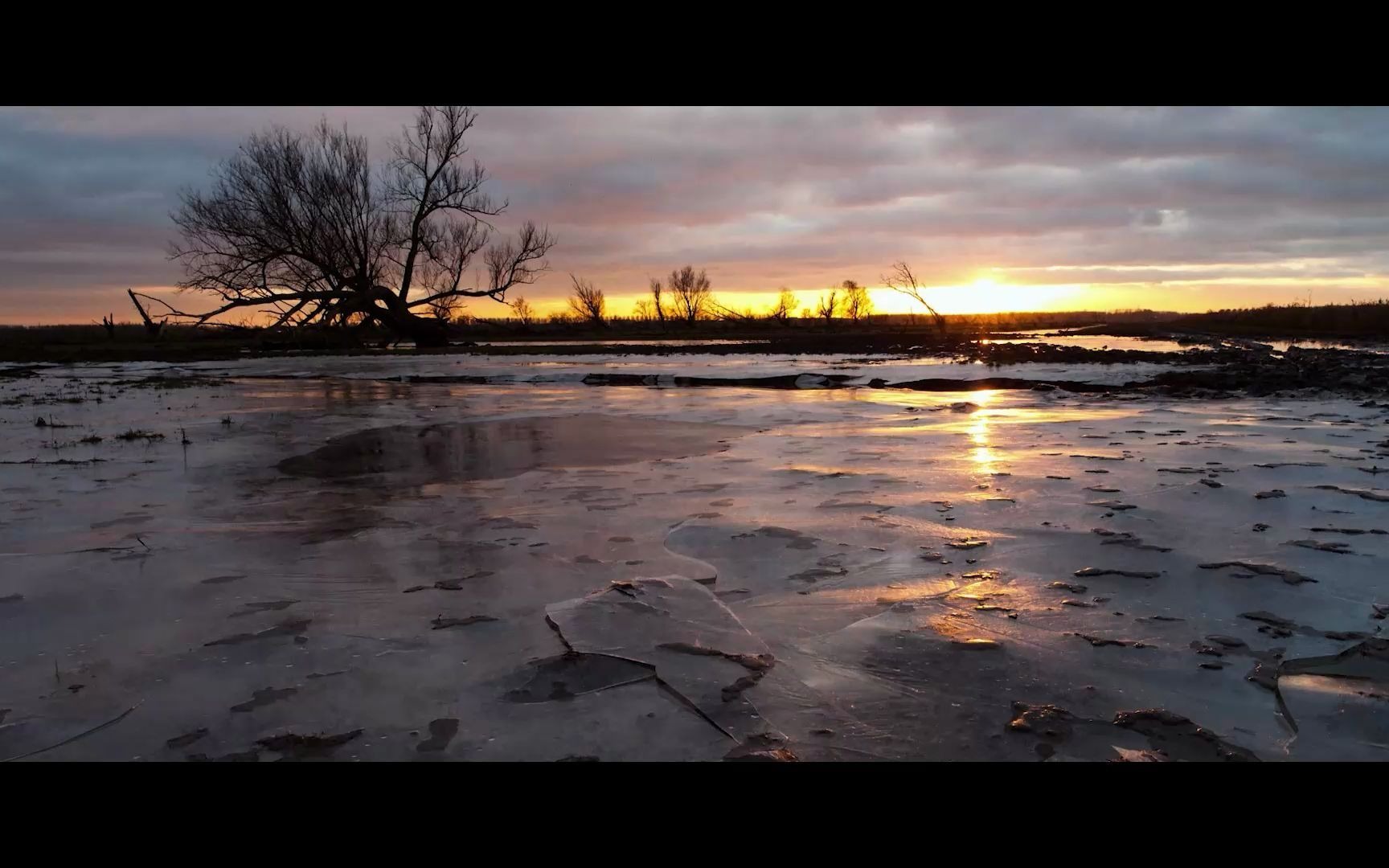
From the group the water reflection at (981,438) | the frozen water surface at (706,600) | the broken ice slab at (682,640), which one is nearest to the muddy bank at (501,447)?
the frozen water surface at (706,600)

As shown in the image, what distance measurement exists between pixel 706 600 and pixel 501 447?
Answer: 205 inches

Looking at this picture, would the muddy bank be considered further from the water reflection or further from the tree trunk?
the tree trunk

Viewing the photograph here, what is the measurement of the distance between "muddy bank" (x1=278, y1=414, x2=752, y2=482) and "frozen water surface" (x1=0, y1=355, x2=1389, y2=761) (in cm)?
9

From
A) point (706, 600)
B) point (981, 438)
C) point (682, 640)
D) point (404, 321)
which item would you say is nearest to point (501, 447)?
point (706, 600)

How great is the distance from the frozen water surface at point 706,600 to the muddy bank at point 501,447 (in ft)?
0.30

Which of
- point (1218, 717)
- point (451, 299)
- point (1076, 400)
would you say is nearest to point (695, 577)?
point (1218, 717)

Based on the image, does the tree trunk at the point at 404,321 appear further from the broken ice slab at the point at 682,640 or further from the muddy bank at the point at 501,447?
the broken ice slab at the point at 682,640

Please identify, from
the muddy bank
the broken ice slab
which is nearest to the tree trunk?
the muddy bank

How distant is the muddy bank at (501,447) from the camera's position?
7.03 meters

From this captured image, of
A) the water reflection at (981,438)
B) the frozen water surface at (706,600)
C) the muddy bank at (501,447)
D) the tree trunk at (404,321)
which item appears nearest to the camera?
the frozen water surface at (706,600)

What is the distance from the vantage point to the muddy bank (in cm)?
703

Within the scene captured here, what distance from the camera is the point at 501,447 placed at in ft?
26.9

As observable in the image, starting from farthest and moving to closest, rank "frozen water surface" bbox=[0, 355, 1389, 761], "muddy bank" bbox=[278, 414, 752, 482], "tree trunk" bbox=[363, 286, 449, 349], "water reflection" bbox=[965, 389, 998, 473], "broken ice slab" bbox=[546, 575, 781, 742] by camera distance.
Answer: "tree trunk" bbox=[363, 286, 449, 349] < "muddy bank" bbox=[278, 414, 752, 482] < "water reflection" bbox=[965, 389, 998, 473] < "broken ice slab" bbox=[546, 575, 781, 742] < "frozen water surface" bbox=[0, 355, 1389, 761]
